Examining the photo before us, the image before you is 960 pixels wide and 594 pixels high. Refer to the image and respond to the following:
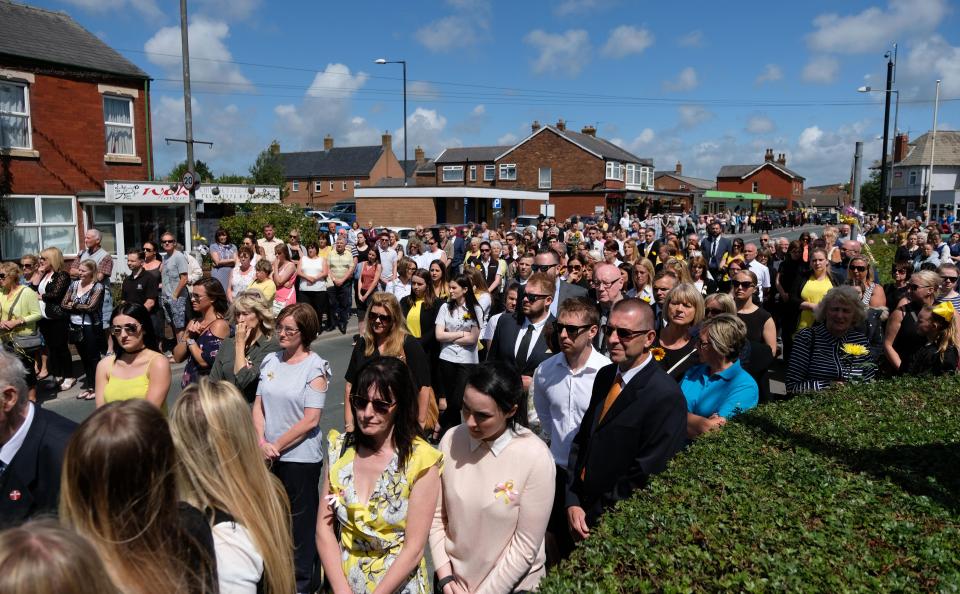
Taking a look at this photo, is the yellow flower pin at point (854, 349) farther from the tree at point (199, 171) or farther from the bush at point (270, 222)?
the tree at point (199, 171)

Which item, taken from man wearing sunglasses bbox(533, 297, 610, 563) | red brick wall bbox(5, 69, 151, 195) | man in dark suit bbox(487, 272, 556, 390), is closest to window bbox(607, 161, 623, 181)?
red brick wall bbox(5, 69, 151, 195)

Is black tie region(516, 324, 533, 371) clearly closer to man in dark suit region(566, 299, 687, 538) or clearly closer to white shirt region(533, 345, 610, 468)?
white shirt region(533, 345, 610, 468)

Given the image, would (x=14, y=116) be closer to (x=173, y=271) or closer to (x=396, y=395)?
(x=173, y=271)

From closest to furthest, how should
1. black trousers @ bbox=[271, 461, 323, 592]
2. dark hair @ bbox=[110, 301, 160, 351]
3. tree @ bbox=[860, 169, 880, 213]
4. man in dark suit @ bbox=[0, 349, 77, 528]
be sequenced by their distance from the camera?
man in dark suit @ bbox=[0, 349, 77, 528] < black trousers @ bbox=[271, 461, 323, 592] < dark hair @ bbox=[110, 301, 160, 351] < tree @ bbox=[860, 169, 880, 213]

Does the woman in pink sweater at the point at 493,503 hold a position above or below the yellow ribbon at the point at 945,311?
below

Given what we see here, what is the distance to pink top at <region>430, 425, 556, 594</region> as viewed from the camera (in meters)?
3.18

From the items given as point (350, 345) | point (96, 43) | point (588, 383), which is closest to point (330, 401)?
point (350, 345)

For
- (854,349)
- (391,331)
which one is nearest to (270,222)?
(391,331)

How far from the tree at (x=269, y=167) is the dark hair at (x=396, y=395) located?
66191 millimetres

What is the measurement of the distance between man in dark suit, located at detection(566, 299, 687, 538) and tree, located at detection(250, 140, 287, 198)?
66.1 m

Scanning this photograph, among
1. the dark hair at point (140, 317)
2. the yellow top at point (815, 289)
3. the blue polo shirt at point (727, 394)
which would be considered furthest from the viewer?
the yellow top at point (815, 289)

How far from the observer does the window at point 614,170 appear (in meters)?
59.8

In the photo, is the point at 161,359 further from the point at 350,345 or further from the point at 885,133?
the point at 885,133

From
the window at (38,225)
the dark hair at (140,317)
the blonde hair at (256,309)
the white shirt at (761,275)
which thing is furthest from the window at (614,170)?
the dark hair at (140,317)
